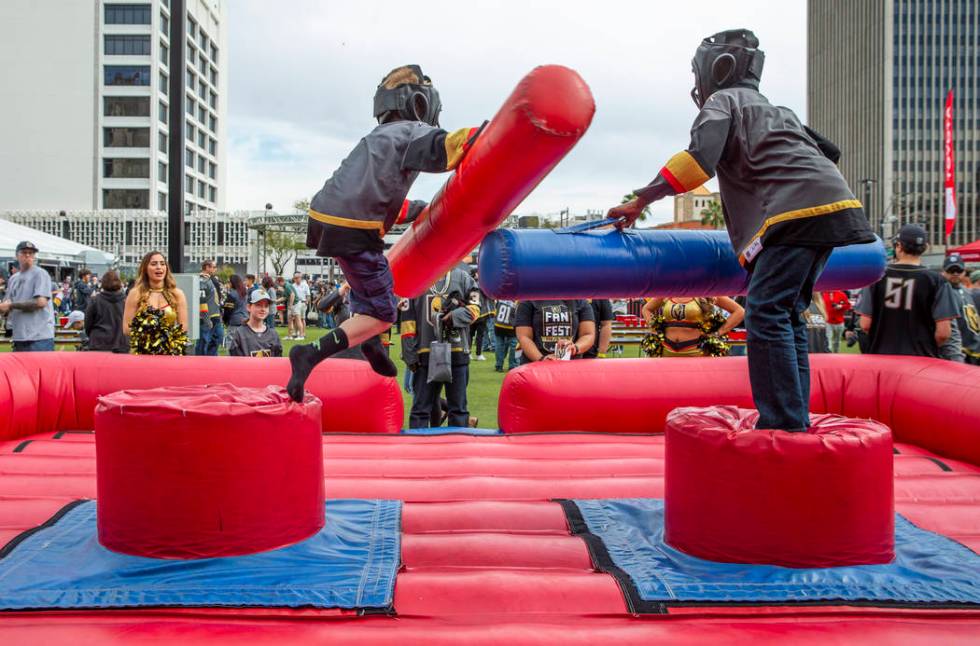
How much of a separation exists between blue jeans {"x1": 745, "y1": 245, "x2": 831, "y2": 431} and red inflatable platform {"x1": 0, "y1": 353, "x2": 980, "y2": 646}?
0.68 metres

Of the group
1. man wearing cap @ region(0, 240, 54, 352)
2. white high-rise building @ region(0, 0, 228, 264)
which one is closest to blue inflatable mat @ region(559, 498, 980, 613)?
man wearing cap @ region(0, 240, 54, 352)

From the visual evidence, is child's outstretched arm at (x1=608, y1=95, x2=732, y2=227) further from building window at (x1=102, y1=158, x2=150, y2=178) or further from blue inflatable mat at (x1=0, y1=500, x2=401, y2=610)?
building window at (x1=102, y1=158, x2=150, y2=178)

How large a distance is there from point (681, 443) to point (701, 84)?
1.44m

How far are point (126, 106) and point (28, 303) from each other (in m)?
52.2

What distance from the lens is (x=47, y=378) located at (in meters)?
4.69

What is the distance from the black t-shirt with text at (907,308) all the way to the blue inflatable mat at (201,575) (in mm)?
3806

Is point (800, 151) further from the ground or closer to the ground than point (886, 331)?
further from the ground

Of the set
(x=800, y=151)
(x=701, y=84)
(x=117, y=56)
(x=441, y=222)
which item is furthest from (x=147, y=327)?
(x=117, y=56)

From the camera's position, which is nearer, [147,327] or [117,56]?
[147,327]

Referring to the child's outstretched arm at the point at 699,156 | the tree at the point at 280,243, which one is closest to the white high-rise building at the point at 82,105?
the tree at the point at 280,243

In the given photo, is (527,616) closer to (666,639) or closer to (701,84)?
(666,639)

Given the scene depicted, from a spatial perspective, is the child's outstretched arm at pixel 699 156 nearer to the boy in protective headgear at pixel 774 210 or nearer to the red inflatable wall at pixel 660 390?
the boy in protective headgear at pixel 774 210

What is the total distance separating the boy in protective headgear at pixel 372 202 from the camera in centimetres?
281

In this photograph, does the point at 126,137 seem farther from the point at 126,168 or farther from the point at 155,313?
the point at 155,313
